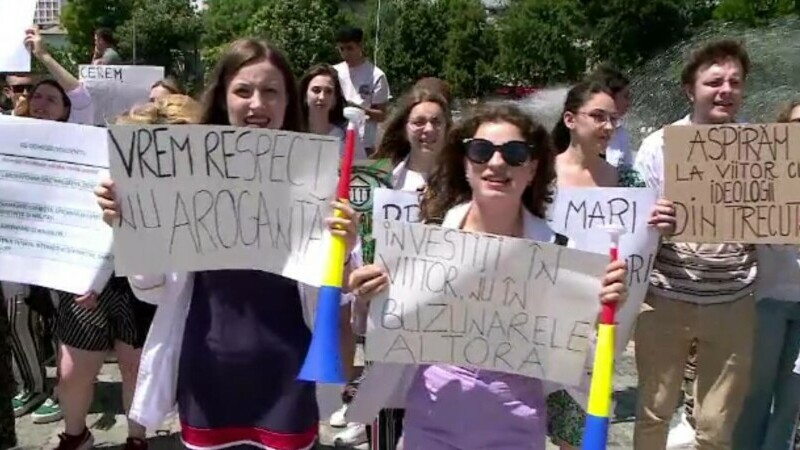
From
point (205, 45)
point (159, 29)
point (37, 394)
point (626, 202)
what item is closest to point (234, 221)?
point (626, 202)

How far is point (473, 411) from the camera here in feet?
8.68

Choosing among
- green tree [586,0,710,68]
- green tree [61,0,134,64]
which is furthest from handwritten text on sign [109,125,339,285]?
green tree [61,0,134,64]

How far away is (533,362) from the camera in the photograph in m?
2.66

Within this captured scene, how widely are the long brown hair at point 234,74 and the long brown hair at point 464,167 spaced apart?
0.46 metres

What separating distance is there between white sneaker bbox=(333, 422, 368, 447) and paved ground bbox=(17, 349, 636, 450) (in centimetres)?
6

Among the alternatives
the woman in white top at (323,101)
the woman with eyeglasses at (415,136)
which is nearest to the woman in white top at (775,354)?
the woman with eyeglasses at (415,136)

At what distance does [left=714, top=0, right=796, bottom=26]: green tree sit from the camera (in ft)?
106

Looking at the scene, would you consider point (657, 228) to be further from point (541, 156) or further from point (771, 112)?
point (771, 112)

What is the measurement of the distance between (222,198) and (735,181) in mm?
1809

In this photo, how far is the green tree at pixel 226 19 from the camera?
78812 millimetres

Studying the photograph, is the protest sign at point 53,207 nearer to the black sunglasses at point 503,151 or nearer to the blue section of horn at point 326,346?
the blue section of horn at point 326,346

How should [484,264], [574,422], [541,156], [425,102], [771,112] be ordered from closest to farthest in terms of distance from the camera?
[484,264]
[541,156]
[574,422]
[425,102]
[771,112]

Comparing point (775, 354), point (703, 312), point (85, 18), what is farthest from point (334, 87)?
point (85, 18)

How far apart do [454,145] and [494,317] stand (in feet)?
1.96
